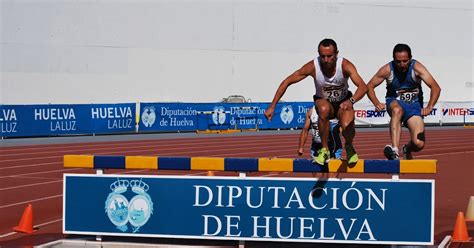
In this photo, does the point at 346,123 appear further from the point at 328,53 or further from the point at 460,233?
the point at 460,233

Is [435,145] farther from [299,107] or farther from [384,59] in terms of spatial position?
[384,59]

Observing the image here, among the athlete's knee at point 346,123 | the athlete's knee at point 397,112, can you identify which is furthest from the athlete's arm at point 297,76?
the athlete's knee at point 397,112

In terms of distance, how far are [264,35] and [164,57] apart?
18.3 ft

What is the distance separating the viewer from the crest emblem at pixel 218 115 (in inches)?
1470

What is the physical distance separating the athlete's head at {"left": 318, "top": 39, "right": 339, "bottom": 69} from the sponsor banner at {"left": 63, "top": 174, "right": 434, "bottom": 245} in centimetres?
119

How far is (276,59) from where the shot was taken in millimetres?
47438

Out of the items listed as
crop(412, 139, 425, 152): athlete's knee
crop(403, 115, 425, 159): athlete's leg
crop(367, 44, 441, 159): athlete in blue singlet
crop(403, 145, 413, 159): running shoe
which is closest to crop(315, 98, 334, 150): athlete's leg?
crop(367, 44, 441, 159): athlete in blue singlet

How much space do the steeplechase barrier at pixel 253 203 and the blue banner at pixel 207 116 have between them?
25345 millimetres

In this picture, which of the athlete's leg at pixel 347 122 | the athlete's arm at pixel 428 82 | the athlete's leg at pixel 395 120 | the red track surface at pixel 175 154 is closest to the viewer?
the athlete's leg at pixel 347 122

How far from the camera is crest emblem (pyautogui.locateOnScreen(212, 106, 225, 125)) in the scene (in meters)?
37.3

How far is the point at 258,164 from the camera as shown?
9.34 metres

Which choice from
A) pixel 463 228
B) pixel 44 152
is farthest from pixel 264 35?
pixel 463 228

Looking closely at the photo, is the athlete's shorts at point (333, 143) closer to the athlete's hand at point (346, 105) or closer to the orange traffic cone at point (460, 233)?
the athlete's hand at point (346, 105)

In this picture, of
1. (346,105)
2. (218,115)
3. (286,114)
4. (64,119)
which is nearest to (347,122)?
(346,105)
